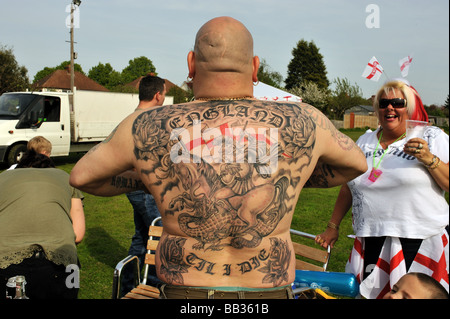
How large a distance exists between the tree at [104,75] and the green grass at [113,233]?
56.1 m

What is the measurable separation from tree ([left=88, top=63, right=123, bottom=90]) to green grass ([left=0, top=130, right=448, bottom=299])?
5613 centimetres

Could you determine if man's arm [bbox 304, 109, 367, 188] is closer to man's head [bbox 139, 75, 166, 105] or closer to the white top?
the white top

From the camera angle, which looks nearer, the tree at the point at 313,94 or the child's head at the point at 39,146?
the child's head at the point at 39,146

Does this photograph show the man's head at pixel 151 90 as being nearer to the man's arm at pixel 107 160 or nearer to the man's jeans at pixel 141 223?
the man's jeans at pixel 141 223

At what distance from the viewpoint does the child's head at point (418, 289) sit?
1790 mm

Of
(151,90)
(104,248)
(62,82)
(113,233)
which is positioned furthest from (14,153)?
(62,82)

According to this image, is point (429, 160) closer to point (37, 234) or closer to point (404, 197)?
point (404, 197)

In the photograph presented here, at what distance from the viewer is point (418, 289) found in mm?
1815

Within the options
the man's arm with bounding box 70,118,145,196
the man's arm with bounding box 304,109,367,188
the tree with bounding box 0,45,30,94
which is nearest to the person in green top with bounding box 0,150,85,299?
the man's arm with bounding box 70,118,145,196

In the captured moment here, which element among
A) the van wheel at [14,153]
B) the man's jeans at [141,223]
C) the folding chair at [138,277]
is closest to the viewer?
the folding chair at [138,277]

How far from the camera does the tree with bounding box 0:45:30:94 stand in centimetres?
2422

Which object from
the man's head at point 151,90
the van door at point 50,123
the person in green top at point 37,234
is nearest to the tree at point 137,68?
the van door at point 50,123

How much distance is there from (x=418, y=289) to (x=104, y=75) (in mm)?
64883
